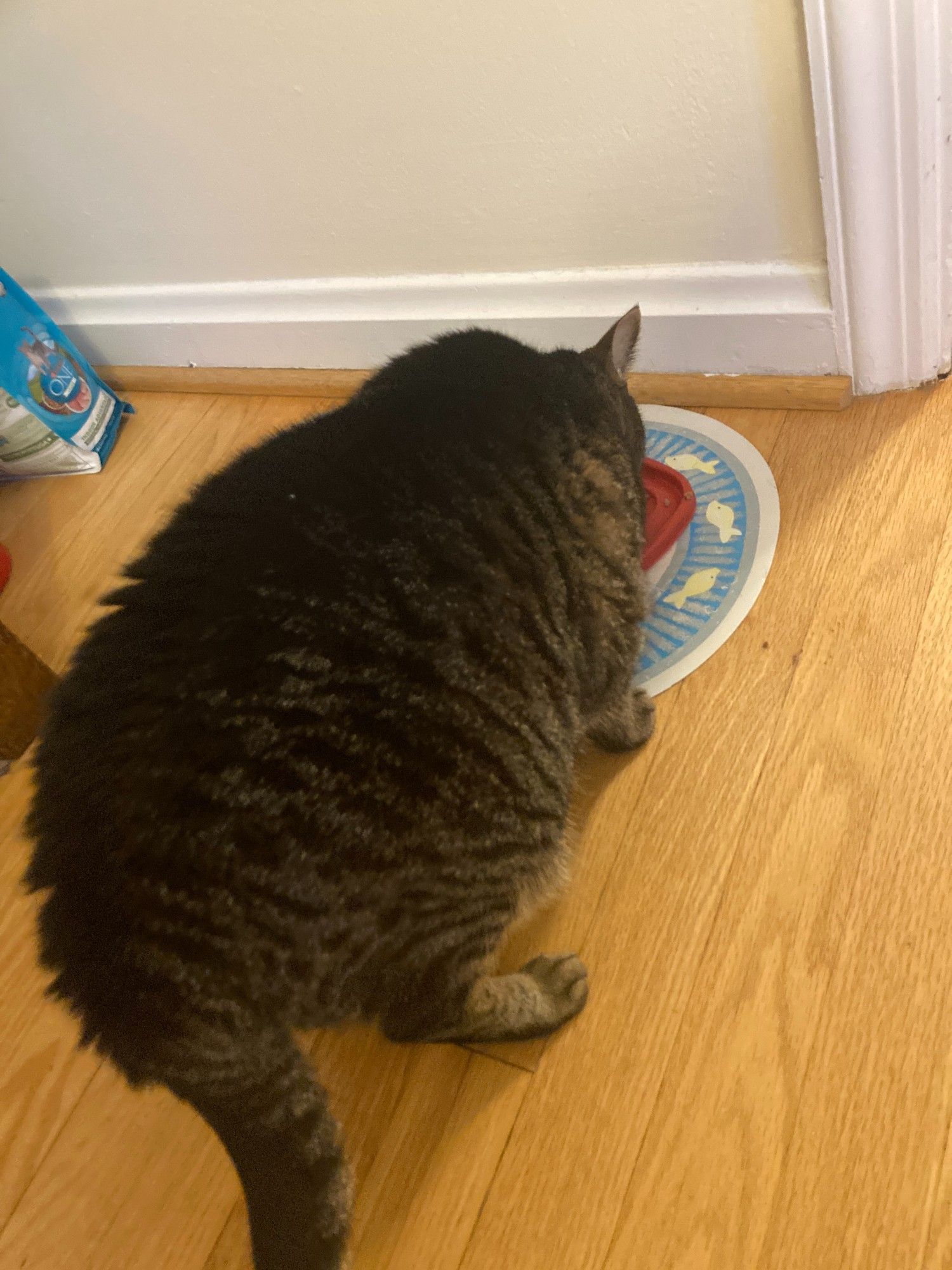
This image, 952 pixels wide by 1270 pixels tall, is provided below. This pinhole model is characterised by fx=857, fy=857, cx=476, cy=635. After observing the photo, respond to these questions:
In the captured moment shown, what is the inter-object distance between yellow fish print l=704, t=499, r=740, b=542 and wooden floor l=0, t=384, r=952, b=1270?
72 millimetres

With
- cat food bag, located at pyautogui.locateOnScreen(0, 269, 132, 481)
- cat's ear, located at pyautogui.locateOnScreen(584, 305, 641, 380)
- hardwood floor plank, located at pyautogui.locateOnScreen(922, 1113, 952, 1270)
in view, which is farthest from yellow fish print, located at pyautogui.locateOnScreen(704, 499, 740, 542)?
cat food bag, located at pyautogui.locateOnScreen(0, 269, 132, 481)

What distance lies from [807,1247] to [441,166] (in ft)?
4.42

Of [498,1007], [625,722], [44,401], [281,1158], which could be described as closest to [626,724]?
[625,722]

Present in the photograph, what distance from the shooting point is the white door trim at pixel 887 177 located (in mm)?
910

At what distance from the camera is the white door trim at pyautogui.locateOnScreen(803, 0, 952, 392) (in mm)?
910

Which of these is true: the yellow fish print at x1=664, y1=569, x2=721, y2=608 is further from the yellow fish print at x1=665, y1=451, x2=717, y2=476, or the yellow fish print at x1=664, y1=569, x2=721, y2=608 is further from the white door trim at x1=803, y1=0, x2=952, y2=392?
the white door trim at x1=803, y1=0, x2=952, y2=392

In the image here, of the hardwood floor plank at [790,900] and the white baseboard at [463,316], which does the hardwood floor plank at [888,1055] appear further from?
the white baseboard at [463,316]

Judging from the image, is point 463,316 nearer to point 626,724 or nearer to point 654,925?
point 626,724

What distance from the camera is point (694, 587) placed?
3.87 ft

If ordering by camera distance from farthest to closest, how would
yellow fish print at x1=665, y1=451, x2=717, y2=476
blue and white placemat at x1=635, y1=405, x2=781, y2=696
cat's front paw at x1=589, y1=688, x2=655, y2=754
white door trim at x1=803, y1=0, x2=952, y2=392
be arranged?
yellow fish print at x1=665, y1=451, x2=717, y2=476
blue and white placemat at x1=635, y1=405, x2=781, y2=696
cat's front paw at x1=589, y1=688, x2=655, y2=754
white door trim at x1=803, y1=0, x2=952, y2=392

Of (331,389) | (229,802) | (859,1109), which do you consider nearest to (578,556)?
(229,802)

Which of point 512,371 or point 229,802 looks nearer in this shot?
point 229,802

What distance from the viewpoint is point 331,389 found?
5.29ft

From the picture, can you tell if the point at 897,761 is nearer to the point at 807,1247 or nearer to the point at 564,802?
the point at 564,802
